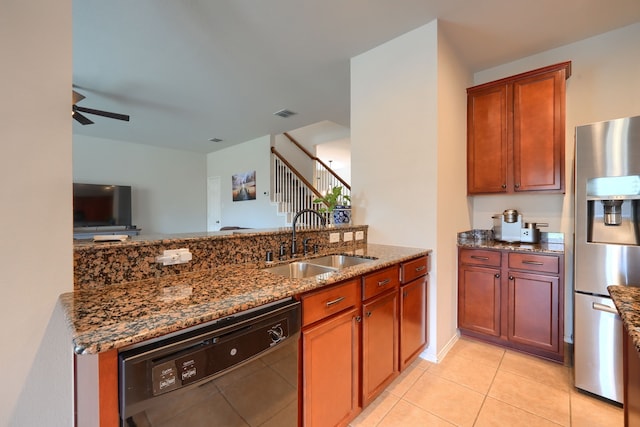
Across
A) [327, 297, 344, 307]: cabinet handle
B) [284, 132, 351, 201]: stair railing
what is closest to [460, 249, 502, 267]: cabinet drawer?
[327, 297, 344, 307]: cabinet handle

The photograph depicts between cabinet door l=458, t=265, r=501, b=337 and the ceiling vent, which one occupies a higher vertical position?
the ceiling vent

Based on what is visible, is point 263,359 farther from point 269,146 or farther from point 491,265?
point 269,146

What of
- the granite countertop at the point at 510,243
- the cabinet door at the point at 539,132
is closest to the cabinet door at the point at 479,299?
the granite countertop at the point at 510,243

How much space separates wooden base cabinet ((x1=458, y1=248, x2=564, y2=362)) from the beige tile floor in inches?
7.2

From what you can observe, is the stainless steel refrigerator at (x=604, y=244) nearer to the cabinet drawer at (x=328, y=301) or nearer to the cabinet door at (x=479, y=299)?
the cabinet door at (x=479, y=299)

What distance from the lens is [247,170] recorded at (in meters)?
6.24

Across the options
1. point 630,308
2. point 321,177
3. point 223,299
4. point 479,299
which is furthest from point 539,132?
point 321,177

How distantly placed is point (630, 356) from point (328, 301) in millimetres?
1145

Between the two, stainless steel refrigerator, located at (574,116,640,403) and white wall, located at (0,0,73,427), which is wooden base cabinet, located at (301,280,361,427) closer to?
white wall, located at (0,0,73,427)

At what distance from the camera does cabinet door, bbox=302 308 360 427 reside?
4.08 ft

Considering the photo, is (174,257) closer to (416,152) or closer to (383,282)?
(383,282)

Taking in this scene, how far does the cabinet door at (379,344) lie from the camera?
1.58 metres

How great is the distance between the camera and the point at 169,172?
6.66 meters

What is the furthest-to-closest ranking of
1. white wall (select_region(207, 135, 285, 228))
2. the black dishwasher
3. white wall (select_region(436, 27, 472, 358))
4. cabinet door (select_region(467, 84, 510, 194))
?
white wall (select_region(207, 135, 285, 228)) < cabinet door (select_region(467, 84, 510, 194)) < white wall (select_region(436, 27, 472, 358)) < the black dishwasher
